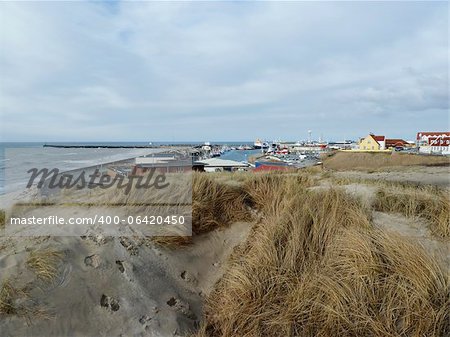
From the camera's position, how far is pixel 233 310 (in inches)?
168

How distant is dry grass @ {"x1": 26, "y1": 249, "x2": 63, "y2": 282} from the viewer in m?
4.24

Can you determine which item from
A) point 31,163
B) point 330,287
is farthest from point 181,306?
point 31,163

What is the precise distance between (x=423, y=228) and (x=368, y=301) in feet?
8.37

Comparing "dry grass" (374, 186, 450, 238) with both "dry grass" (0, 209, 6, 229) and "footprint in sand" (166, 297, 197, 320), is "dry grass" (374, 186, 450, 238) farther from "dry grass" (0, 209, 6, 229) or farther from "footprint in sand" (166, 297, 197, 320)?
"dry grass" (0, 209, 6, 229)

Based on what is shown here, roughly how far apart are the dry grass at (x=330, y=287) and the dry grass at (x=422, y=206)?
4.12 feet

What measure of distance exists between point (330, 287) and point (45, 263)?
3675 mm

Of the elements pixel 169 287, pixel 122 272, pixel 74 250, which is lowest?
pixel 169 287

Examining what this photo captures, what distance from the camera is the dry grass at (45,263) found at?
4238 mm

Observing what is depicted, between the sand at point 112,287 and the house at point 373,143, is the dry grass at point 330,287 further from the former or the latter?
the house at point 373,143

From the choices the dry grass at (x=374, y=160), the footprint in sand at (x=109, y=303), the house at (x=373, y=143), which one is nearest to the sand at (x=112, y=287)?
the footprint in sand at (x=109, y=303)

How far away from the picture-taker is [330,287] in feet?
13.1

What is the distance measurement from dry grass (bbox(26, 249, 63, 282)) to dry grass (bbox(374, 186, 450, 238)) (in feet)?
18.9

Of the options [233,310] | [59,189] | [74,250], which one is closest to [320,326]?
[233,310]

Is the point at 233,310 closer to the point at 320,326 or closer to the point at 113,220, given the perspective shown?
the point at 320,326
